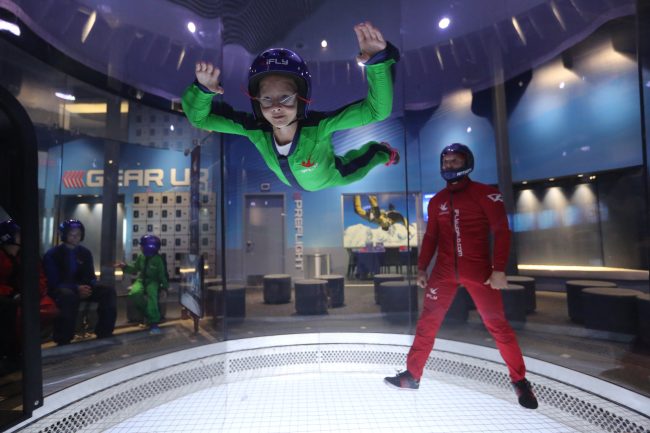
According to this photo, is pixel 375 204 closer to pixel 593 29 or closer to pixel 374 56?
pixel 374 56

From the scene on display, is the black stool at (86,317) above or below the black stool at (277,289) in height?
below

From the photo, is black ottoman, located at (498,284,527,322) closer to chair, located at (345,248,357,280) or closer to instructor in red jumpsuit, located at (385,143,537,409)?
instructor in red jumpsuit, located at (385,143,537,409)

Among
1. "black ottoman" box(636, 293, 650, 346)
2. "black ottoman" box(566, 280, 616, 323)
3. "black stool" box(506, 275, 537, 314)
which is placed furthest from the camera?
"black stool" box(506, 275, 537, 314)

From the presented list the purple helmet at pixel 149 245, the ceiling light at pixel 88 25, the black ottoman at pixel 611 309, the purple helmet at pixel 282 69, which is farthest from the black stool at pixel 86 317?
the black ottoman at pixel 611 309

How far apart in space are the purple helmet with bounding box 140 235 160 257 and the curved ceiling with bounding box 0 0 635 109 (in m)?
1.73

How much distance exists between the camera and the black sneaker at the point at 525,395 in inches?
79.0

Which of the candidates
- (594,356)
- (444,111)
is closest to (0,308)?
(444,111)

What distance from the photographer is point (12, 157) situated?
1.50 metres

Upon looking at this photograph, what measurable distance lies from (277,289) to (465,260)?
2.08 m

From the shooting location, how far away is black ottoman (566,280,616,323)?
11.7ft

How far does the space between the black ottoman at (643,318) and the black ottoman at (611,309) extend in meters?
0.05

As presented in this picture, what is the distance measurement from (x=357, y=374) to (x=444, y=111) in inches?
115

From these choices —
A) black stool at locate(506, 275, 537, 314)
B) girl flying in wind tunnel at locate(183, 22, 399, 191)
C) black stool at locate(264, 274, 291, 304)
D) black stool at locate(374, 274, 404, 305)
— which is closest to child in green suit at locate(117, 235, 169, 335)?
black stool at locate(264, 274, 291, 304)

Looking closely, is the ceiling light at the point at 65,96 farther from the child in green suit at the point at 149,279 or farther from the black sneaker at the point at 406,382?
the black sneaker at the point at 406,382
